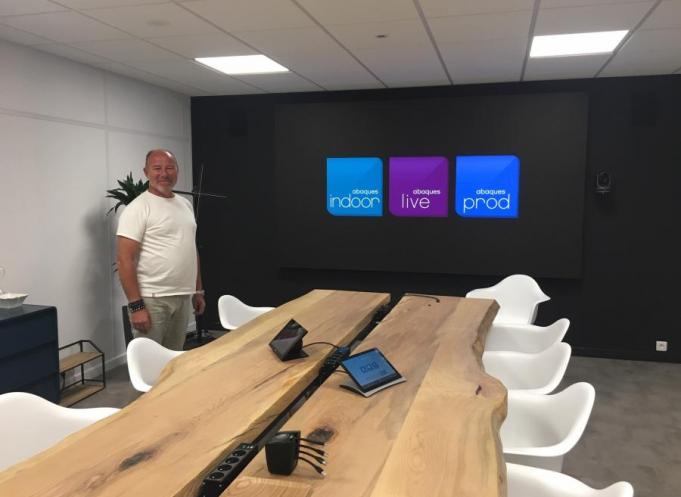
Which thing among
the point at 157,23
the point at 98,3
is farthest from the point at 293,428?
the point at 157,23

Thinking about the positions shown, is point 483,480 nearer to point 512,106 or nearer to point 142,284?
point 142,284

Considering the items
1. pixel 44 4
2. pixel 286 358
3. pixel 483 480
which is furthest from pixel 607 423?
pixel 44 4

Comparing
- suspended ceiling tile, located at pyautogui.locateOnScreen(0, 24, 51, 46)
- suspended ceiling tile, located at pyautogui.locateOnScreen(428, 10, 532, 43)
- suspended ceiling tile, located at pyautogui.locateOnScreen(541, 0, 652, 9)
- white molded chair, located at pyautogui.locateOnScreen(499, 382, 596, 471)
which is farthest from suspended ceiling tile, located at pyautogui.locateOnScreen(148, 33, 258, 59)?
white molded chair, located at pyautogui.locateOnScreen(499, 382, 596, 471)

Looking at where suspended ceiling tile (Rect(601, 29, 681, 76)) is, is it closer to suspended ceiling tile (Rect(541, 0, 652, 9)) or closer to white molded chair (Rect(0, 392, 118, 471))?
suspended ceiling tile (Rect(541, 0, 652, 9))

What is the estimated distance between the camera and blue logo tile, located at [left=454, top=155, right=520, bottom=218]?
5519mm

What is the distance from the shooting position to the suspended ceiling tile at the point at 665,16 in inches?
125

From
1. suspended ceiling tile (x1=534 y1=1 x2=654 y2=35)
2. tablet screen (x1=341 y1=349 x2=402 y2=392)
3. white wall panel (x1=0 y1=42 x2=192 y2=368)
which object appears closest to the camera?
tablet screen (x1=341 y1=349 x2=402 y2=392)

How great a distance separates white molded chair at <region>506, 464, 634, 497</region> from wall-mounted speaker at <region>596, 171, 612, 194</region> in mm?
4264

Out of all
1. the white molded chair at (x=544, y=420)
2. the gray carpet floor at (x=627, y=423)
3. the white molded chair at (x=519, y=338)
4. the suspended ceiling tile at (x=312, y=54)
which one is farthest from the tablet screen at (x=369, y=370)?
the suspended ceiling tile at (x=312, y=54)

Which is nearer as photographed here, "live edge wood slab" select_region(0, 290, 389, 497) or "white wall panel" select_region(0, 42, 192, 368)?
"live edge wood slab" select_region(0, 290, 389, 497)

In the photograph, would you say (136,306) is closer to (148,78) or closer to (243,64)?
(243,64)

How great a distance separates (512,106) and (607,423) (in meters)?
3.00

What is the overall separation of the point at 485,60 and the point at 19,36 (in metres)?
3.43

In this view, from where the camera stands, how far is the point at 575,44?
4.08 metres
